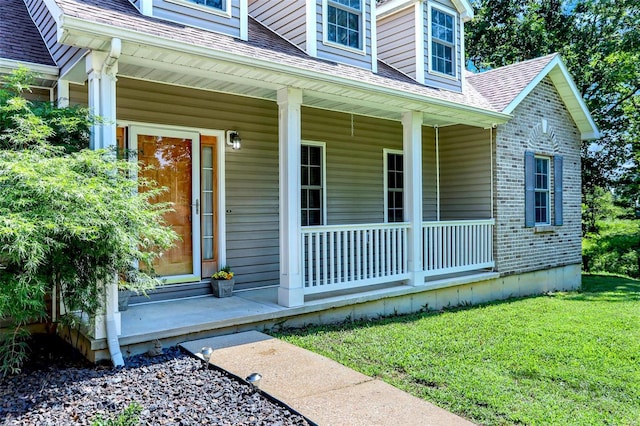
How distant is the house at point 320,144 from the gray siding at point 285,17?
3 cm

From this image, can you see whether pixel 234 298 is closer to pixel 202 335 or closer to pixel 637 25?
pixel 202 335

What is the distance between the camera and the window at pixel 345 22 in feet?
22.8

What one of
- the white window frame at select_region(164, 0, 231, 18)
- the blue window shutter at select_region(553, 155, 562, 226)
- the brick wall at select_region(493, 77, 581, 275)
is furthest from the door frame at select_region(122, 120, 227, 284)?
the blue window shutter at select_region(553, 155, 562, 226)

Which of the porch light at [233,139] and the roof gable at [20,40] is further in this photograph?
the porch light at [233,139]

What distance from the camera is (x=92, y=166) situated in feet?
12.7

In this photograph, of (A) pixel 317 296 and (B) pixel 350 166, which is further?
(B) pixel 350 166

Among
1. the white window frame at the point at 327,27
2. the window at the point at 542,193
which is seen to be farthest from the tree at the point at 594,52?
the white window frame at the point at 327,27

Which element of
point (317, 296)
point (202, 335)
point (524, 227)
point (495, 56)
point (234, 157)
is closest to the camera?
point (202, 335)

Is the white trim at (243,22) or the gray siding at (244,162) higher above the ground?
the white trim at (243,22)

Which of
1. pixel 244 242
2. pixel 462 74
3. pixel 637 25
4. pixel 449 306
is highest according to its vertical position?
pixel 637 25

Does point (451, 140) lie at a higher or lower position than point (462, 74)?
lower

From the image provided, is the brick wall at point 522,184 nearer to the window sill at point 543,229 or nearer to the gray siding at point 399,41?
the window sill at point 543,229

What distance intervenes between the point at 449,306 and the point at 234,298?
342cm

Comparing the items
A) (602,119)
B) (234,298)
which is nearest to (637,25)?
(602,119)
